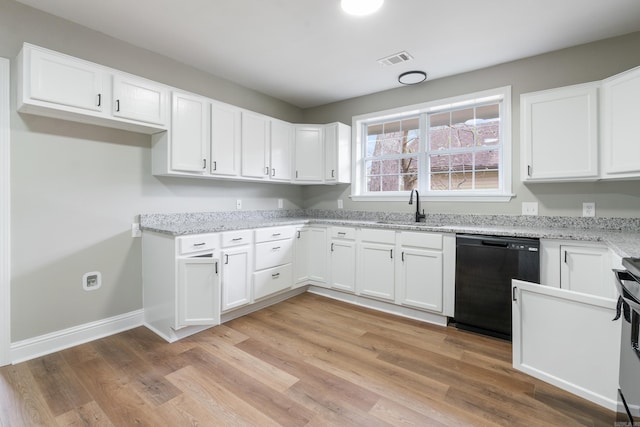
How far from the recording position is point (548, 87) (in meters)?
2.78

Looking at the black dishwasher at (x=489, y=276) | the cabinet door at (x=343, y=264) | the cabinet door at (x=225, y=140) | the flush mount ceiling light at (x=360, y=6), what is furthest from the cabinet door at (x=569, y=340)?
the cabinet door at (x=225, y=140)

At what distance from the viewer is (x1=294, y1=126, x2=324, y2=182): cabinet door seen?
13.1 ft

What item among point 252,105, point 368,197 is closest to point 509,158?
point 368,197

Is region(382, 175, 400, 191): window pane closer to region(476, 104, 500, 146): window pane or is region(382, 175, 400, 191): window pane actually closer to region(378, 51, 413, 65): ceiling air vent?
region(476, 104, 500, 146): window pane

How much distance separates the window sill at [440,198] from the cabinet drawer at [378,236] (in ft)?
2.41

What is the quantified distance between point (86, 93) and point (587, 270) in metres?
3.82

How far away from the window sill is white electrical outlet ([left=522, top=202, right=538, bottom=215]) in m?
0.14

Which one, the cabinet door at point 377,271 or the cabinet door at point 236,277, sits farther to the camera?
the cabinet door at point 377,271

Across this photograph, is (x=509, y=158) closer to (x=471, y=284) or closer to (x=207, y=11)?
(x=471, y=284)

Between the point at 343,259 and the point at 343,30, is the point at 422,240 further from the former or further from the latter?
the point at 343,30

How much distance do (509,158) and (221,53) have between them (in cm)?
297

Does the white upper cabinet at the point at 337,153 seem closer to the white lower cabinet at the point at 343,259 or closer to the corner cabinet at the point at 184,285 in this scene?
the white lower cabinet at the point at 343,259

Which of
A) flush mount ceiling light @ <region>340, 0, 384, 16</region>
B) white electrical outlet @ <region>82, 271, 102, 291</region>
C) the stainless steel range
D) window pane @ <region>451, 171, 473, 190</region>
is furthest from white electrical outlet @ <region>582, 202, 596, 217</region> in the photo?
white electrical outlet @ <region>82, 271, 102, 291</region>

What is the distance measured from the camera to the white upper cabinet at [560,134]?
239cm
